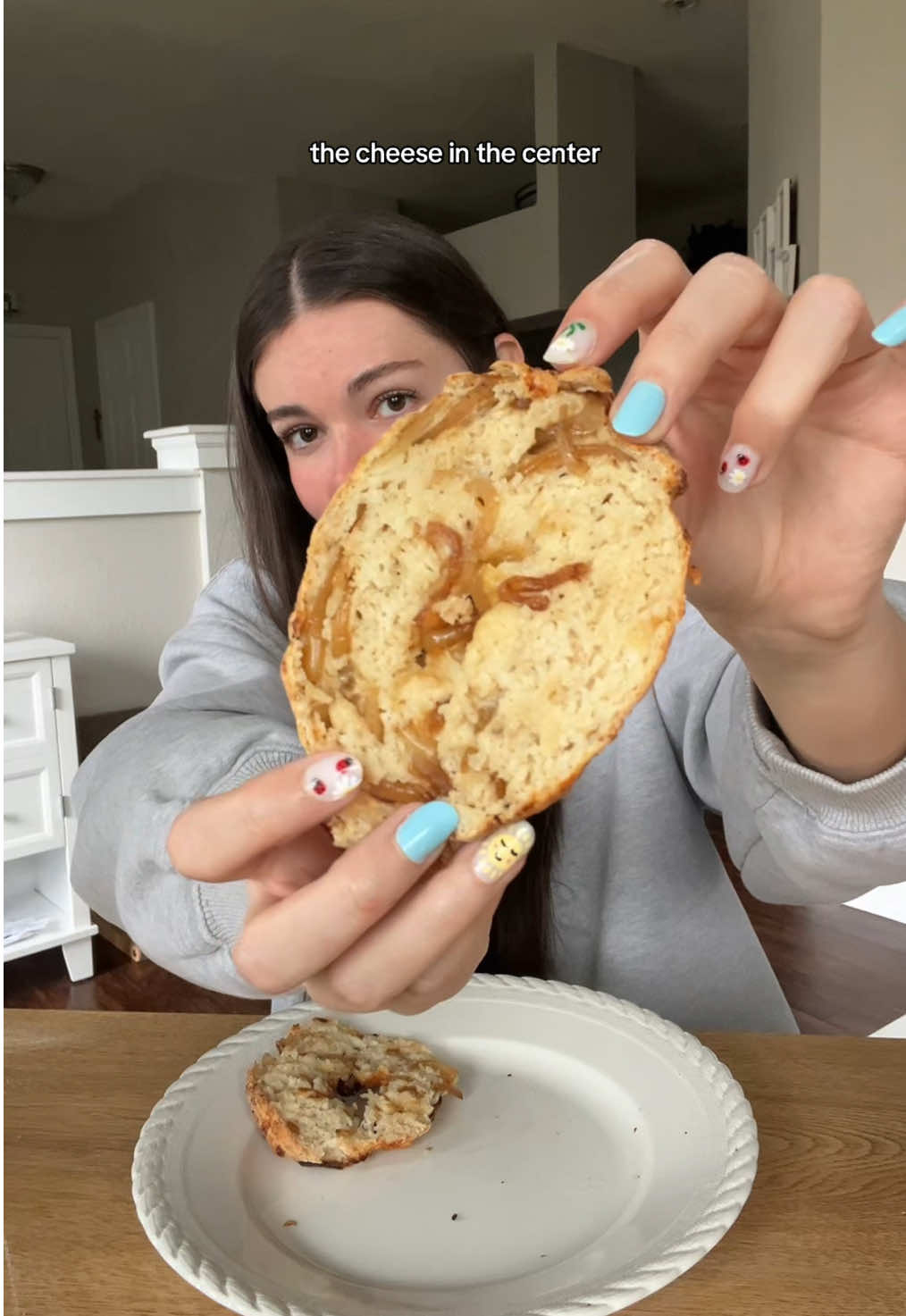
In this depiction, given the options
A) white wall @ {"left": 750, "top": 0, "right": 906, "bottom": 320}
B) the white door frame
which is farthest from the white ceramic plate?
the white door frame

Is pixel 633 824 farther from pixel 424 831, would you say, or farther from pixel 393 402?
pixel 424 831

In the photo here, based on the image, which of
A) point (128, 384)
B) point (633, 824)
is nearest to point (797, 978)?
point (633, 824)

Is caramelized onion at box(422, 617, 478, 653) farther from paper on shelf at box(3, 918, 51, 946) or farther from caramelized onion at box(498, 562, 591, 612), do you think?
paper on shelf at box(3, 918, 51, 946)

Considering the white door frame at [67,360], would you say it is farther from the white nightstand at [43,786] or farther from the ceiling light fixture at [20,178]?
the white nightstand at [43,786]

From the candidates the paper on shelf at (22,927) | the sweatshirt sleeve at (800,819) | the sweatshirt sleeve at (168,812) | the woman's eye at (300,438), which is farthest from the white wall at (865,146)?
the paper on shelf at (22,927)

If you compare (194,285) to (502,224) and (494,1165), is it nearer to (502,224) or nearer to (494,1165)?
(502,224)

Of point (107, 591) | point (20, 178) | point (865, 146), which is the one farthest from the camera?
point (20, 178)
